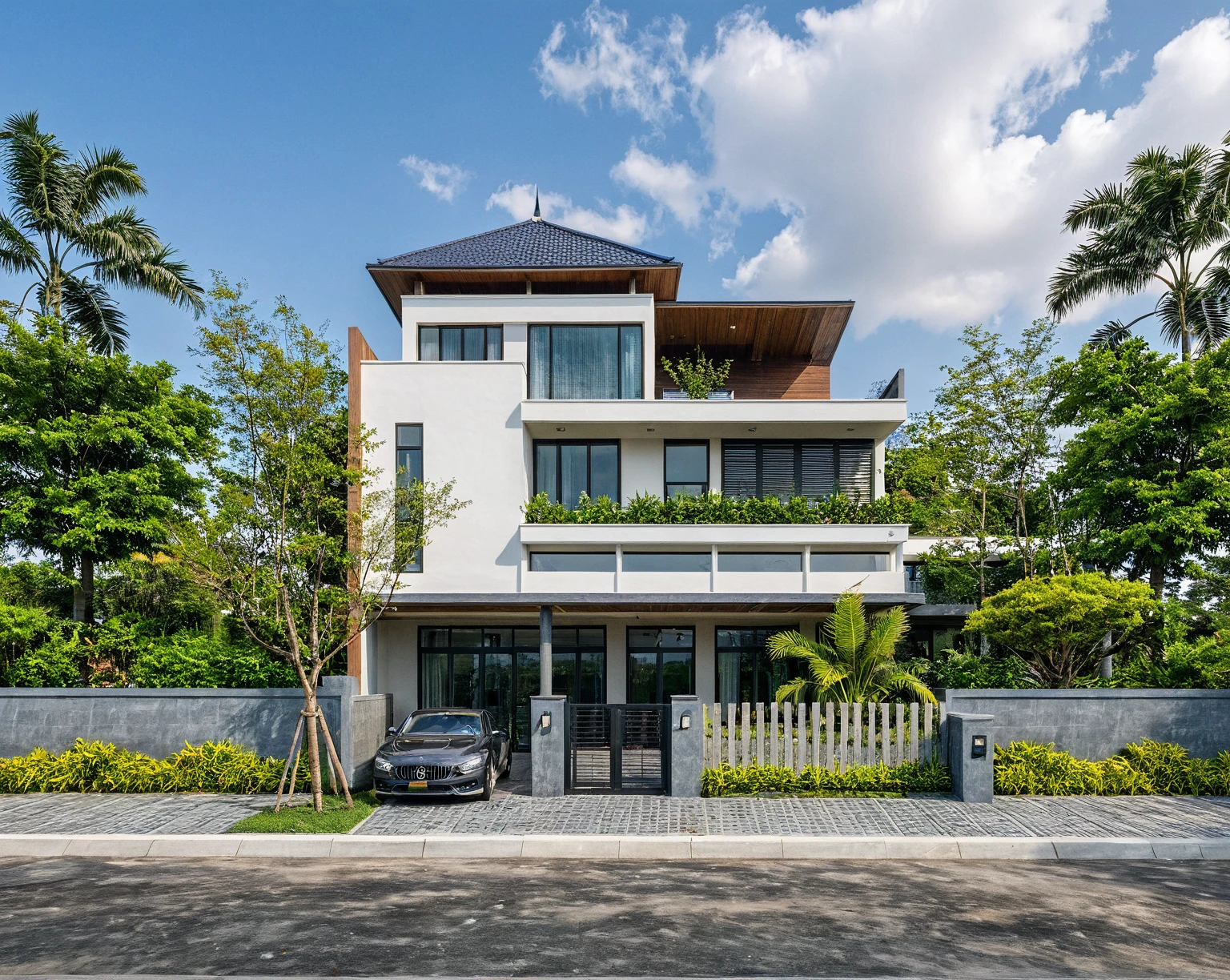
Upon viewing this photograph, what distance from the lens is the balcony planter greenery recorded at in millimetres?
18750

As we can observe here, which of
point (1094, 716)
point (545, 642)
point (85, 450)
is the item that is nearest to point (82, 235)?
point (85, 450)

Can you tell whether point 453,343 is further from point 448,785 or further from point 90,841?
point 90,841

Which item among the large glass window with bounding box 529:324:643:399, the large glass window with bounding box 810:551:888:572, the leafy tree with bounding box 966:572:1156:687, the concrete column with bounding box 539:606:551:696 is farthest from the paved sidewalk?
the large glass window with bounding box 529:324:643:399

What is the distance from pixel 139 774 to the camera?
564 inches

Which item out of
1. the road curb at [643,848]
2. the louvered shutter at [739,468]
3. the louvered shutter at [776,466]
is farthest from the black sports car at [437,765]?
the louvered shutter at [776,466]

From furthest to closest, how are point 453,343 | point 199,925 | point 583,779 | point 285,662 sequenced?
point 453,343, point 285,662, point 583,779, point 199,925

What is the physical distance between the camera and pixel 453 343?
21.3m

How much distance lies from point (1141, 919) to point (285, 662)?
45.5 ft

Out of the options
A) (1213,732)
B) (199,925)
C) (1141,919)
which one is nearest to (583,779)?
(199,925)

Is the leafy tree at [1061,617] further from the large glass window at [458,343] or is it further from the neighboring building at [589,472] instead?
the large glass window at [458,343]

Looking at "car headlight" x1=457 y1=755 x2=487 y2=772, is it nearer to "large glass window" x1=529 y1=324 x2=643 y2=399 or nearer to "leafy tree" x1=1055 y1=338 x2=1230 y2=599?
"large glass window" x1=529 y1=324 x2=643 y2=399

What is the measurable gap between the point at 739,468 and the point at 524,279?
7274mm

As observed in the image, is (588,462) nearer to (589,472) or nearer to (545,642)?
(589,472)

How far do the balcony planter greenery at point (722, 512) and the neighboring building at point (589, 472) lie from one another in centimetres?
38
